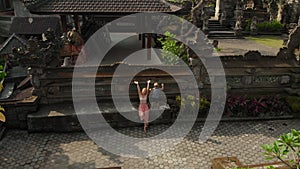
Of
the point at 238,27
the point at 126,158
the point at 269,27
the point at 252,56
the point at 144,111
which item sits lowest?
the point at 126,158

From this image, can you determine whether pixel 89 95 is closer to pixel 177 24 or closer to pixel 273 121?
pixel 273 121

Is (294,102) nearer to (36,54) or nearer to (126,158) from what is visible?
(126,158)

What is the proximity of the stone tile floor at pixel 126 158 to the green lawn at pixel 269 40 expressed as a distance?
14.6 metres

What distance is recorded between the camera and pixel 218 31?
2688 centimetres

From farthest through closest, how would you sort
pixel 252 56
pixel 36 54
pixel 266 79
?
Result: pixel 266 79 → pixel 252 56 → pixel 36 54

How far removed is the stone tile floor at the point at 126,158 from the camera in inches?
323

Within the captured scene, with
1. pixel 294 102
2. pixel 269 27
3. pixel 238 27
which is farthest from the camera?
pixel 269 27

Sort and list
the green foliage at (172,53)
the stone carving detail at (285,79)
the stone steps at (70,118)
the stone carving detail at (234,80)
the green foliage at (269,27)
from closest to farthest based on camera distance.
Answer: the stone steps at (70,118)
the stone carving detail at (234,80)
the stone carving detail at (285,79)
the green foliage at (172,53)
the green foliage at (269,27)

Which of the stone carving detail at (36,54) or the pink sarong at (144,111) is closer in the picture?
the pink sarong at (144,111)

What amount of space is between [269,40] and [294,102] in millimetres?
15332

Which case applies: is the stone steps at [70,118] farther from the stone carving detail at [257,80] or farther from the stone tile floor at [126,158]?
the stone carving detail at [257,80]

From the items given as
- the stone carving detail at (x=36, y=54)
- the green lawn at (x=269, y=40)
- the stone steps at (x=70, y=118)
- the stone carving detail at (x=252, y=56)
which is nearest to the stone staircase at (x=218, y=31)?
the green lawn at (x=269, y=40)

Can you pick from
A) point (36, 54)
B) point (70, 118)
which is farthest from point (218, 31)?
point (70, 118)

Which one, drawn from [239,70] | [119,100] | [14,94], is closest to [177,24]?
[239,70]
